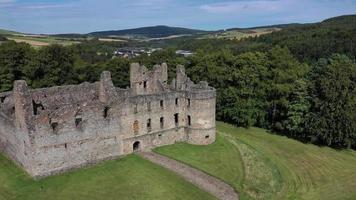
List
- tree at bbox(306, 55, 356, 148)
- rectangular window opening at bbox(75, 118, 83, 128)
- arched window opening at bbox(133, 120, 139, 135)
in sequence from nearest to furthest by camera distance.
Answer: rectangular window opening at bbox(75, 118, 83, 128) < arched window opening at bbox(133, 120, 139, 135) < tree at bbox(306, 55, 356, 148)

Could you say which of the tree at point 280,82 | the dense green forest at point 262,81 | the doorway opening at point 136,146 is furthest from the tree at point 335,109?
the doorway opening at point 136,146

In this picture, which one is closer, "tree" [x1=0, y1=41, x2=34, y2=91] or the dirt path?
the dirt path

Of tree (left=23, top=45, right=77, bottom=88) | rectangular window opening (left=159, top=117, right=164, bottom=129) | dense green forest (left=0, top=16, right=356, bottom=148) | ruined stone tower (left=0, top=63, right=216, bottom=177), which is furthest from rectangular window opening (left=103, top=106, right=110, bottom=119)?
tree (left=23, top=45, right=77, bottom=88)

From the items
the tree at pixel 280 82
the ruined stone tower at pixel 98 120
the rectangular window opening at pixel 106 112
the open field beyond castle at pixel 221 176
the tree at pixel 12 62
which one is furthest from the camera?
the tree at pixel 12 62

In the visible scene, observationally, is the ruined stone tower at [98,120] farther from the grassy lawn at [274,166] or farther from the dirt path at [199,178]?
the dirt path at [199,178]

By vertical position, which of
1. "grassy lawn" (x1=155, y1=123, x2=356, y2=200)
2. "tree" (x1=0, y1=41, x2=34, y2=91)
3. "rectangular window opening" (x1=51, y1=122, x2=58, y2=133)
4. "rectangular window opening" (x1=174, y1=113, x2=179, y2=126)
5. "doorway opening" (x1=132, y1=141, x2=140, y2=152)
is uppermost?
"tree" (x1=0, y1=41, x2=34, y2=91)

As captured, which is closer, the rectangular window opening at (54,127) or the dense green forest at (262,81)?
the rectangular window opening at (54,127)

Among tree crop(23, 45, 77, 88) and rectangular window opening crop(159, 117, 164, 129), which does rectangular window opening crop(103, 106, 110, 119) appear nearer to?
rectangular window opening crop(159, 117, 164, 129)

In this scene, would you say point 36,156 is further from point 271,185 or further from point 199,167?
point 271,185

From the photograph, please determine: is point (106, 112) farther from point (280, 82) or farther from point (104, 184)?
point (280, 82)
